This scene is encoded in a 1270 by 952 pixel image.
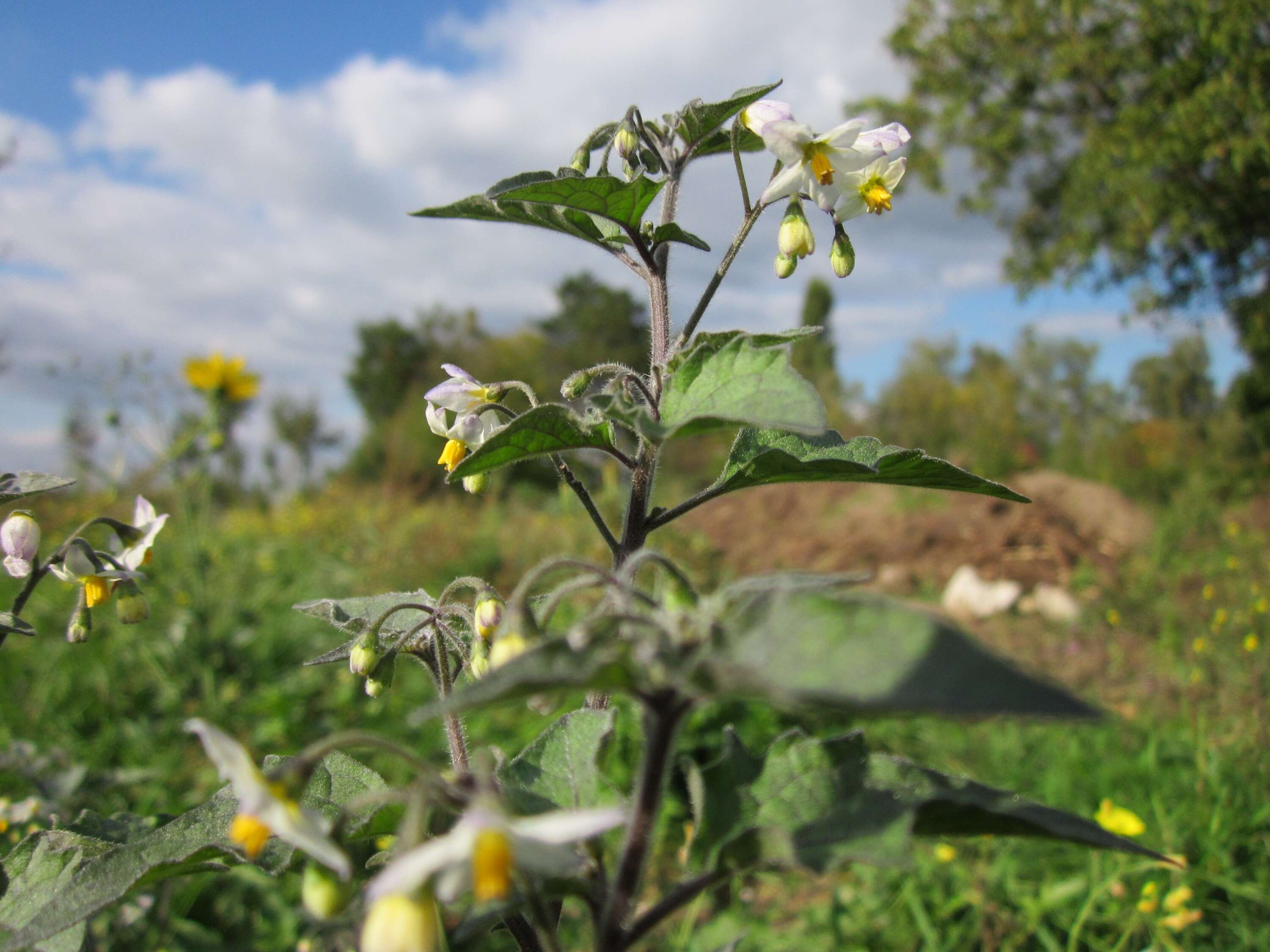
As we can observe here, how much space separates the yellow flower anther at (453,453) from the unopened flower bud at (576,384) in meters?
0.24

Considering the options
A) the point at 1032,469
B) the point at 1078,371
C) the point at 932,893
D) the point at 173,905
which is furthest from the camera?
the point at 1078,371

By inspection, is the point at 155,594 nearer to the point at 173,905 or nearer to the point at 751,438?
the point at 173,905

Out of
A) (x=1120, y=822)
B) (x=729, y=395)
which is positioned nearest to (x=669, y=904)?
(x=729, y=395)

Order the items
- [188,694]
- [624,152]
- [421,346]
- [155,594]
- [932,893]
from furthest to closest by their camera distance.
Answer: [421,346], [155,594], [188,694], [932,893], [624,152]

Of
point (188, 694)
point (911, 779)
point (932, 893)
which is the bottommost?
point (932, 893)

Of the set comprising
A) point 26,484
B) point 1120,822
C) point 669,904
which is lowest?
point 1120,822

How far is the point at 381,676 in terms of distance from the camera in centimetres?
126

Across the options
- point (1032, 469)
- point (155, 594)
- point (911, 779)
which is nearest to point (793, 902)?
point (911, 779)

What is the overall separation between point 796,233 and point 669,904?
980mm

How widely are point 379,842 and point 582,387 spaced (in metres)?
0.73

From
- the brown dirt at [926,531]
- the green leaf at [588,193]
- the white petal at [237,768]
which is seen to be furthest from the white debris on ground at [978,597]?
the white petal at [237,768]

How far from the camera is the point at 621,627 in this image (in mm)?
769

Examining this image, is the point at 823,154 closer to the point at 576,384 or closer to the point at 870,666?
the point at 576,384

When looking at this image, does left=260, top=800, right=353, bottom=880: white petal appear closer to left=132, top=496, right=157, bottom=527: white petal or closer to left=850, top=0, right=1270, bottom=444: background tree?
left=132, top=496, right=157, bottom=527: white petal
